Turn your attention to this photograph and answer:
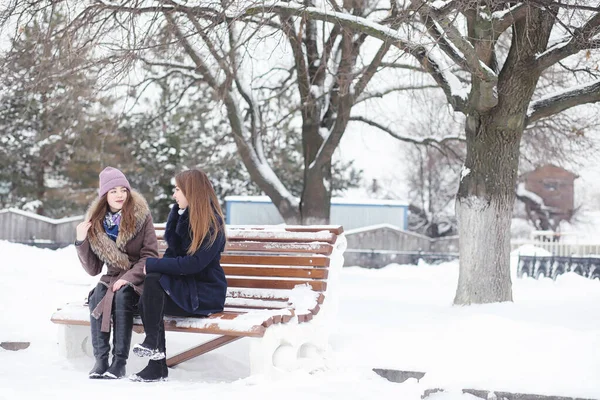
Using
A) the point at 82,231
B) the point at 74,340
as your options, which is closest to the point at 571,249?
the point at 74,340

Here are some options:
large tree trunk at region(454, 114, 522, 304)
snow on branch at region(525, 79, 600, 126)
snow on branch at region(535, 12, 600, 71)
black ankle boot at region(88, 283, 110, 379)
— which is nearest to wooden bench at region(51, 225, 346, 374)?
black ankle boot at region(88, 283, 110, 379)

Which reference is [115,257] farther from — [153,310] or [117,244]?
[153,310]

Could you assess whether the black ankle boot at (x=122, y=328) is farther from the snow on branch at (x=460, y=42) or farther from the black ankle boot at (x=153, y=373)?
the snow on branch at (x=460, y=42)

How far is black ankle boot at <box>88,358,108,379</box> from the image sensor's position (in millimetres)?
5707

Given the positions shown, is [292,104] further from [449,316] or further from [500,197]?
[449,316]

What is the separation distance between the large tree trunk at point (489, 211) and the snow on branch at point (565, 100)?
2.09 ft

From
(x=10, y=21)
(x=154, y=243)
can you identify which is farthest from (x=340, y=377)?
(x=10, y=21)

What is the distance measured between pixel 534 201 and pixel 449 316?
1459 inches

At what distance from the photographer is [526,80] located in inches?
370

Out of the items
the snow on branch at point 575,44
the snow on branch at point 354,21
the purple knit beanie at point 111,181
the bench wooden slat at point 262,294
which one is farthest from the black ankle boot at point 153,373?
the snow on branch at point 575,44

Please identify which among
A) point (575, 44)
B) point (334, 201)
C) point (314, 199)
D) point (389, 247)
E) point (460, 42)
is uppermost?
point (575, 44)

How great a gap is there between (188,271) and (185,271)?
2cm

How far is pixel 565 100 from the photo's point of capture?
32.2ft

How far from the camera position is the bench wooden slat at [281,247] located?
6.55 metres
